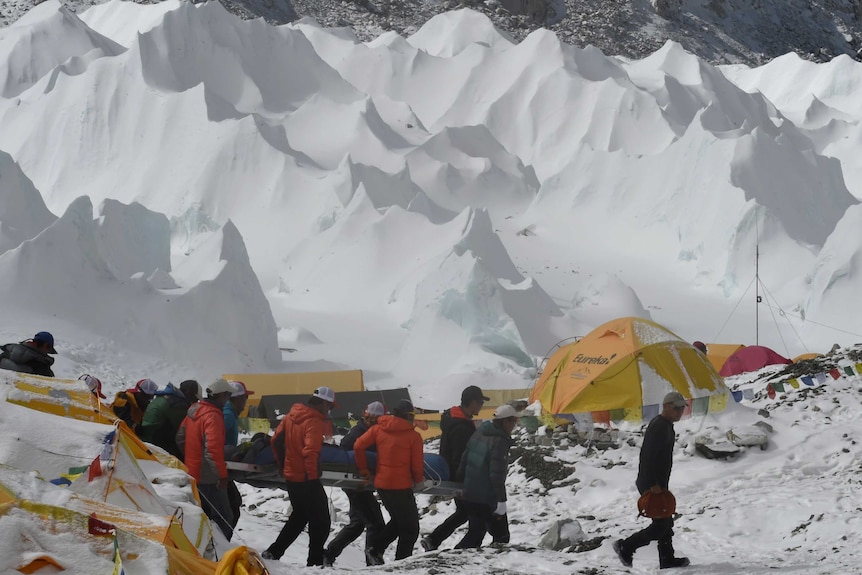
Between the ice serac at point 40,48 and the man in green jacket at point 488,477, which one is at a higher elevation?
the ice serac at point 40,48

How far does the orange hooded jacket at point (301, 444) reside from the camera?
7.12 meters

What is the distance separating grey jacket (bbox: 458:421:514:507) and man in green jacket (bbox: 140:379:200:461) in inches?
84.3

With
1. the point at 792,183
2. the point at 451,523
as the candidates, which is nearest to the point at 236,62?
the point at 792,183

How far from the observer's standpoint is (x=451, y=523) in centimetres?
805

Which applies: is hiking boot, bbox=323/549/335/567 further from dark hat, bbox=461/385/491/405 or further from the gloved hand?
dark hat, bbox=461/385/491/405

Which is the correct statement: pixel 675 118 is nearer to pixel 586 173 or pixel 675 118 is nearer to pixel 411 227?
pixel 586 173

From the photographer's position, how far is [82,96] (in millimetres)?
37062

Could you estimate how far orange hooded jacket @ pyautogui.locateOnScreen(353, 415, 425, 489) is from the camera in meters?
7.38

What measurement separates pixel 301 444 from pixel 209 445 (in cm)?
58

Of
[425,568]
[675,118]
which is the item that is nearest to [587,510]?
[425,568]

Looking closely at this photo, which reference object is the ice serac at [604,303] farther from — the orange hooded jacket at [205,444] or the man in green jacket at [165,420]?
the orange hooded jacket at [205,444]

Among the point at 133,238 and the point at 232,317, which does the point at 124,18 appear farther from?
the point at 232,317

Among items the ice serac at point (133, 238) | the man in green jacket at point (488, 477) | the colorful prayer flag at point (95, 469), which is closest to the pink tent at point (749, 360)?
the man in green jacket at point (488, 477)

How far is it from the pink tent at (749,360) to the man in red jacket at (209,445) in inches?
451
